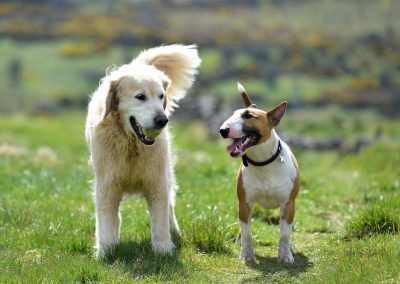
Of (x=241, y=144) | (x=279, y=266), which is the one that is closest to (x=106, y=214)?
(x=241, y=144)

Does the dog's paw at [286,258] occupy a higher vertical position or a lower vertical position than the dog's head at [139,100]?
lower

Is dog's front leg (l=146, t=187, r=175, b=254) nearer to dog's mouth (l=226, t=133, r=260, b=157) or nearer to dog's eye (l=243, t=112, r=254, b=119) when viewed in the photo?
dog's mouth (l=226, t=133, r=260, b=157)

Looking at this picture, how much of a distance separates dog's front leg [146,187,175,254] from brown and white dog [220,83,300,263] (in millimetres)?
802

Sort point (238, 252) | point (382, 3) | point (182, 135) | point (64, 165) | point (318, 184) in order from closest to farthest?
point (238, 252) < point (318, 184) < point (64, 165) < point (182, 135) < point (382, 3)

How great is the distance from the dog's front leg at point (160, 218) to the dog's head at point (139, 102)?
73 cm

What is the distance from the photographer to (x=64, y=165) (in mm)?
14445

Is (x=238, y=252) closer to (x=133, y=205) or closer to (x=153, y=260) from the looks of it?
(x=153, y=260)

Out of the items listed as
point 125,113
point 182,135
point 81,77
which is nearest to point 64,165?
point 125,113

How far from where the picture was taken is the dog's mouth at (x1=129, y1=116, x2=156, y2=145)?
6622mm

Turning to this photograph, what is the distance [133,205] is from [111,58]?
4381 centimetres

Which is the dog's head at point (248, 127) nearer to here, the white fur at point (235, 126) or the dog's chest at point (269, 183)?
the white fur at point (235, 126)

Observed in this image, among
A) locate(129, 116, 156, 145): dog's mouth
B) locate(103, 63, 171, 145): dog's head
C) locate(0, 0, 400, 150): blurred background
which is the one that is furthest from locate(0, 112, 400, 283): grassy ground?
locate(0, 0, 400, 150): blurred background

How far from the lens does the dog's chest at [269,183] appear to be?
6.79m

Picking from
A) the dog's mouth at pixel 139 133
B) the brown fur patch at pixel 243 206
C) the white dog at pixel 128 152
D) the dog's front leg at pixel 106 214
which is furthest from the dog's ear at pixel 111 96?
the brown fur patch at pixel 243 206
